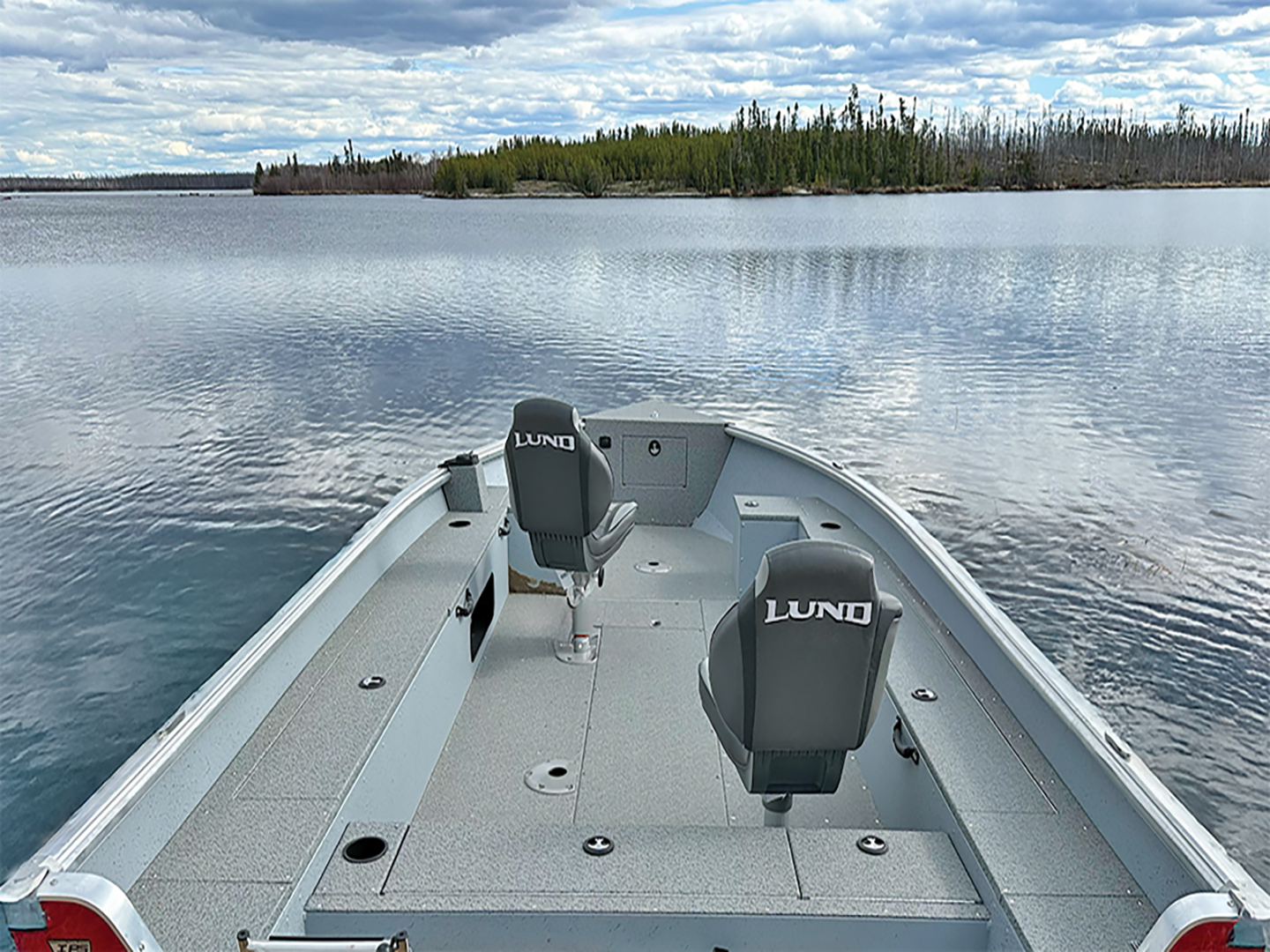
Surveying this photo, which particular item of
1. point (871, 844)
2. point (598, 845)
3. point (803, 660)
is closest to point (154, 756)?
point (598, 845)

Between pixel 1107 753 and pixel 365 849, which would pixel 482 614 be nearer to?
pixel 365 849

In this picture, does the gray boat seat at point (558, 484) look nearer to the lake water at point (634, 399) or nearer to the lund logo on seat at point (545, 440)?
the lund logo on seat at point (545, 440)

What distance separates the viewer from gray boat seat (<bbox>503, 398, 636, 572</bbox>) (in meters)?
3.61

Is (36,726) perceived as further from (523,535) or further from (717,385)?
(717,385)

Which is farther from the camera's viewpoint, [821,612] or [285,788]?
[285,788]

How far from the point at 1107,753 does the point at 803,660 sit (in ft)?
2.59

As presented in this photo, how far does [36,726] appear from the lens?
6.22 m

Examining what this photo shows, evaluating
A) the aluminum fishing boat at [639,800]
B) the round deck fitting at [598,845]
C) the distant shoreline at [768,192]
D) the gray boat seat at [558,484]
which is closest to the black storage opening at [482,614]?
the aluminum fishing boat at [639,800]

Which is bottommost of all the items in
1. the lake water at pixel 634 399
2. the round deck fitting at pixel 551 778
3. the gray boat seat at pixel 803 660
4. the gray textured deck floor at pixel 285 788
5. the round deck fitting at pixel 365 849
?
the lake water at pixel 634 399

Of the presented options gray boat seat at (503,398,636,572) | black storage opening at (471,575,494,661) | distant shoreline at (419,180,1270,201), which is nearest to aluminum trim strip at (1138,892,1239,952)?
gray boat seat at (503,398,636,572)

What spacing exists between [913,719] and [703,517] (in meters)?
3.31

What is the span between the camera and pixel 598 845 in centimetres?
219

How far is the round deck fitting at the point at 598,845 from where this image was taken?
217cm

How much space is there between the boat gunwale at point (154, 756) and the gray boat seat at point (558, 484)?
730mm
